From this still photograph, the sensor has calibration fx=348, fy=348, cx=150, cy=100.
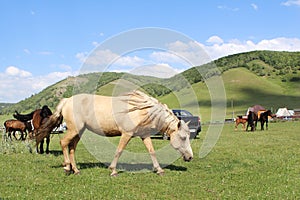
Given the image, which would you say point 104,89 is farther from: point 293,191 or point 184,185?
point 293,191

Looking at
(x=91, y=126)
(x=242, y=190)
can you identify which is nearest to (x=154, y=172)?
(x=91, y=126)

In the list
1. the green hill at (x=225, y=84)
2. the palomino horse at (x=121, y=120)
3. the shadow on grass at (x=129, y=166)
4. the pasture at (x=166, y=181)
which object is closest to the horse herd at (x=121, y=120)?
the palomino horse at (x=121, y=120)

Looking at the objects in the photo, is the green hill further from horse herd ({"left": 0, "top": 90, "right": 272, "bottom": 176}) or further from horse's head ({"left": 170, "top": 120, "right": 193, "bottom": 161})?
horse's head ({"left": 170, "top": 120, "right": 193, "bottom": 161})

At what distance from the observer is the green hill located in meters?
11.3

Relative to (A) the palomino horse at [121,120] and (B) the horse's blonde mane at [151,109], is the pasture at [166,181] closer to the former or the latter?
(A) the palomino horse at [121,120]

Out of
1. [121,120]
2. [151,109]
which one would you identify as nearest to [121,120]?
[121,120]

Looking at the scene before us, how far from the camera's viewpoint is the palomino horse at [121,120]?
34.1ft

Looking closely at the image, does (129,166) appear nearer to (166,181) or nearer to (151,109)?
(151,109)

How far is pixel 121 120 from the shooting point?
10.4 metres

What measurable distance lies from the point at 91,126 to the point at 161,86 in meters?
2.98

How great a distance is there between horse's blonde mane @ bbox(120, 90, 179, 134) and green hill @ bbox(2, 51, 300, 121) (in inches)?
14.9

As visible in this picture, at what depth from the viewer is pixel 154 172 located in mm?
10828

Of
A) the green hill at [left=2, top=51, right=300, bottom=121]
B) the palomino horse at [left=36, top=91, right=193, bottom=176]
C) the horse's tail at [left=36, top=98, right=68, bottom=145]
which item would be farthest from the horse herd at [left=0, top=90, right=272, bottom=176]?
the green hill at [left=2, top=51, right=300, bottom=121]

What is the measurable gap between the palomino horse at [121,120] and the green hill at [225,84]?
0.50 m
